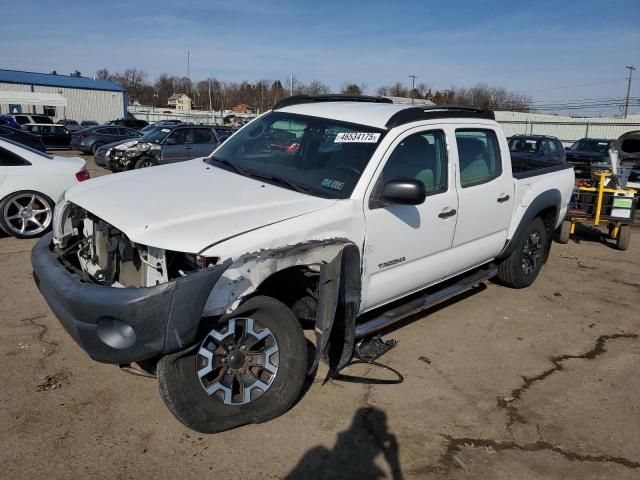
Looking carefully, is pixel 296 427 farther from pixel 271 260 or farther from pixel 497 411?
pixel 497 411

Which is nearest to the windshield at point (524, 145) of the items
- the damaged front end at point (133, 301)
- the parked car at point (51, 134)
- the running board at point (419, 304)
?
the running board at point (419, 304)

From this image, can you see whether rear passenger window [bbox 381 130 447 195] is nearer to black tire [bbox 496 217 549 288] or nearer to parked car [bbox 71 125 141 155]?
black tire [bbox 496 217 549 288]

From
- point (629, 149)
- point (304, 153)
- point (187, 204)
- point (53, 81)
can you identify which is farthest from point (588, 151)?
point (53, 81)

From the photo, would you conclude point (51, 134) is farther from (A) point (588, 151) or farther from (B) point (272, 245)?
(B) point (272, 245)

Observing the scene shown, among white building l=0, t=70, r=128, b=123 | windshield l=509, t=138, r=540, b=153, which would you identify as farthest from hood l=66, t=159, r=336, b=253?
white building l=0, t=70, r=128, b=123

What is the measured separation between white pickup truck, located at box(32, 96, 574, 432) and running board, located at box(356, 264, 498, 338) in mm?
17

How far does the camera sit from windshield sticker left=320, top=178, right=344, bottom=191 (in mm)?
3488

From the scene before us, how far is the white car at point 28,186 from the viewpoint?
673 cm

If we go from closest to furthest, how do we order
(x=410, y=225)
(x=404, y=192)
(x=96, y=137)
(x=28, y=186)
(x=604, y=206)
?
(x=404, y=192)
(x=410, y=225)
(x=28, y=186)
(x=604, y=206)
(x=96, y=137)

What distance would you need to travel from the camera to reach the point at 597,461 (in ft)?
9.95

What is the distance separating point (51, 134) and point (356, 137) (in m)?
24.4

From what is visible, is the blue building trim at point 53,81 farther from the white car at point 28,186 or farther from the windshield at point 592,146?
the white car at point 28,186

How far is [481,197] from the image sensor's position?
4.48 m

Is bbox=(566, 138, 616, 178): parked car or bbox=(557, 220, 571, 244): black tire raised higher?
bbox=(566, 138, 616, 178): parked car
